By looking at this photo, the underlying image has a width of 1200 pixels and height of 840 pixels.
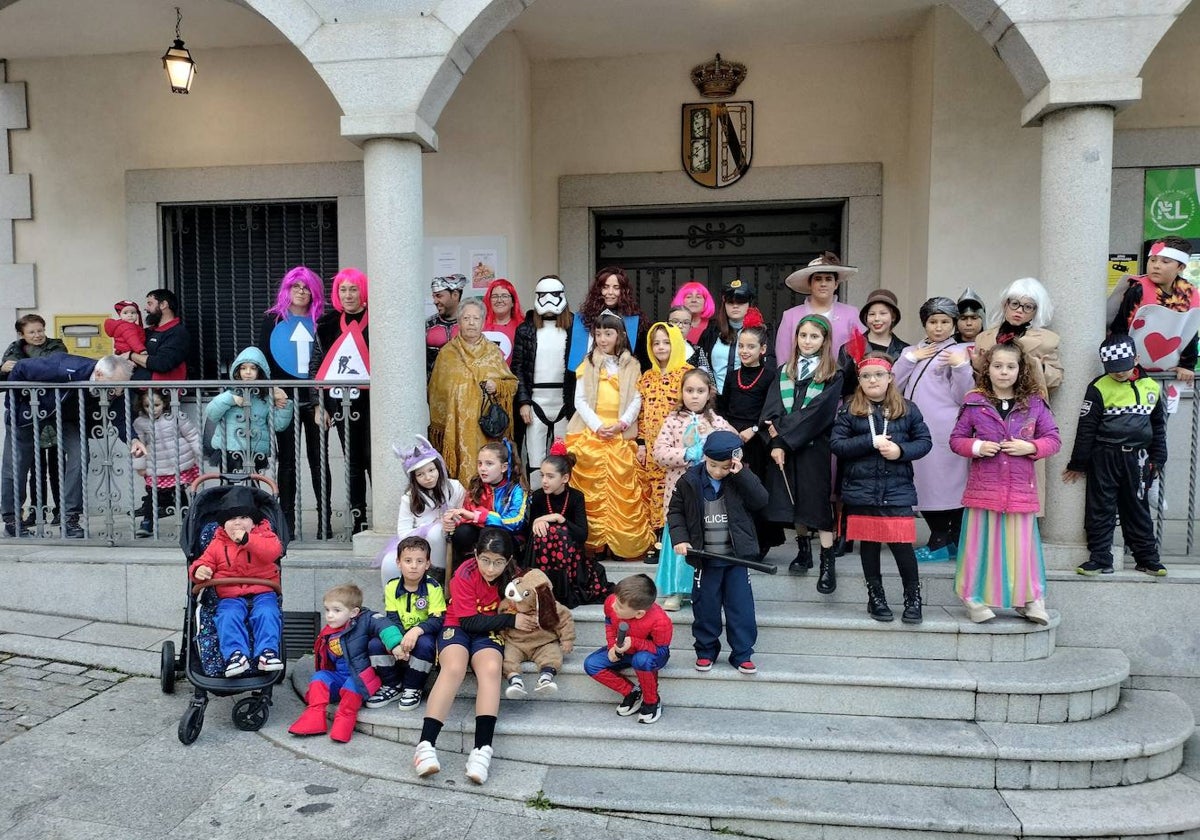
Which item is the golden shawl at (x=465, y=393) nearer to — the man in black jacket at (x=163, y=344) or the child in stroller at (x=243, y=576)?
the child in stroller at (x=243, y=576)

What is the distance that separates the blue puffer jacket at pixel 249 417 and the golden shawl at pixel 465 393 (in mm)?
1148

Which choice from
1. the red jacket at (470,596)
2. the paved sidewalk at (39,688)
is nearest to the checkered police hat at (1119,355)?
the red jacket at (470,596)

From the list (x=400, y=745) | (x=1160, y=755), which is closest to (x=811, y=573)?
(x=1160, y=755)

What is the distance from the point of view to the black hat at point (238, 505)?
4449 millimetres

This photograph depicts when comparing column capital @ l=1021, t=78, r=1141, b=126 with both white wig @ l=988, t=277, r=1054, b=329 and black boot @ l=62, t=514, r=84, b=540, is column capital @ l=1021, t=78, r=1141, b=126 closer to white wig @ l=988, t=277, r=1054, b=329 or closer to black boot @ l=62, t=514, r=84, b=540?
white wig @ l=988, t=277, r=1054, b=329

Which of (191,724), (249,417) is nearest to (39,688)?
(191,724)

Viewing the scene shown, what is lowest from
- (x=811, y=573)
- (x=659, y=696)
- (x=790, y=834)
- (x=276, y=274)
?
(x=790, y=834)

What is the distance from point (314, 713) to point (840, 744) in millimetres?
2554

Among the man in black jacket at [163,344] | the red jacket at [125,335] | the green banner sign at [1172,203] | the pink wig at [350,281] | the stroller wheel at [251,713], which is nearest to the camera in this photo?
the stroller wheel at [251,713]

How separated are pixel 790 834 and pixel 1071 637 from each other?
235 centimetres

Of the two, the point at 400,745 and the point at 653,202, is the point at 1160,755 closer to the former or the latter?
the point at 400,745

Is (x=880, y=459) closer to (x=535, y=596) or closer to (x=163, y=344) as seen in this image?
(x=535, y=596)

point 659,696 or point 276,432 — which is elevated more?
point 276,432

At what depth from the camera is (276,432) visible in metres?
5.72
